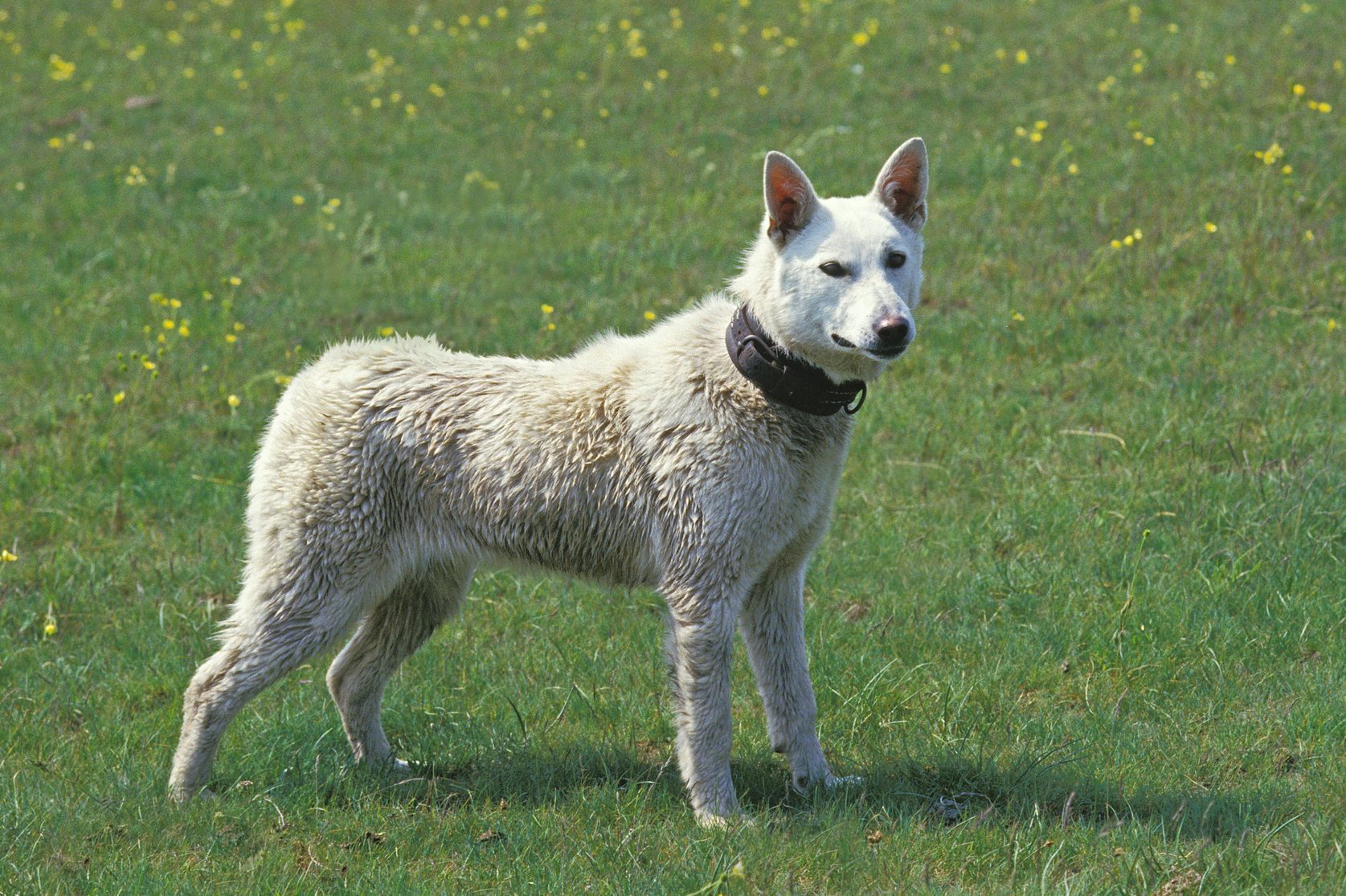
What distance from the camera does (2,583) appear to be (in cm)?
747

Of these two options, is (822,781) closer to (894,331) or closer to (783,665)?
(783,665)

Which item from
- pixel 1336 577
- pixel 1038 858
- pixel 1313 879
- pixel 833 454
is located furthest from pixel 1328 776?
pixel 833 454

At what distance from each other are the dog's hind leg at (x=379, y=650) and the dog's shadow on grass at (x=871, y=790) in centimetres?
23

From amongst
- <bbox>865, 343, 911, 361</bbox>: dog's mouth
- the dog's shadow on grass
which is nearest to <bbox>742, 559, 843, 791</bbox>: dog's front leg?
the dog's shadow on grass

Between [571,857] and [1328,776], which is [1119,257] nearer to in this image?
[1328,776]

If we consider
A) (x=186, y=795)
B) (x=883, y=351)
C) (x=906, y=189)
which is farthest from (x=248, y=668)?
(x=906, y=189)

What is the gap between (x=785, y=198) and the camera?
5379 mm

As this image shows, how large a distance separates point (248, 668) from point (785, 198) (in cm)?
285

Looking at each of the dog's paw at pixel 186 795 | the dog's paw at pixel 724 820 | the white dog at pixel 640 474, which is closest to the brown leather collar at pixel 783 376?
the white dog at pixel 640 474

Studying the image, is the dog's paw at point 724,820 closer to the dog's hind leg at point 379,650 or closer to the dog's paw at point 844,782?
the dog's paw at point 844,782

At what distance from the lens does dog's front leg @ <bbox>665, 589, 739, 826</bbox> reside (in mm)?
5258

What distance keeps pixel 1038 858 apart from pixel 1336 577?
2720mm

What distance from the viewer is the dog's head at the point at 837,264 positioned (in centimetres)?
511

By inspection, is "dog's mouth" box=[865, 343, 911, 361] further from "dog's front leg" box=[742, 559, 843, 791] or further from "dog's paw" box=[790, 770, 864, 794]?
"dog's paw" box=[790, 770, 864, 794]
